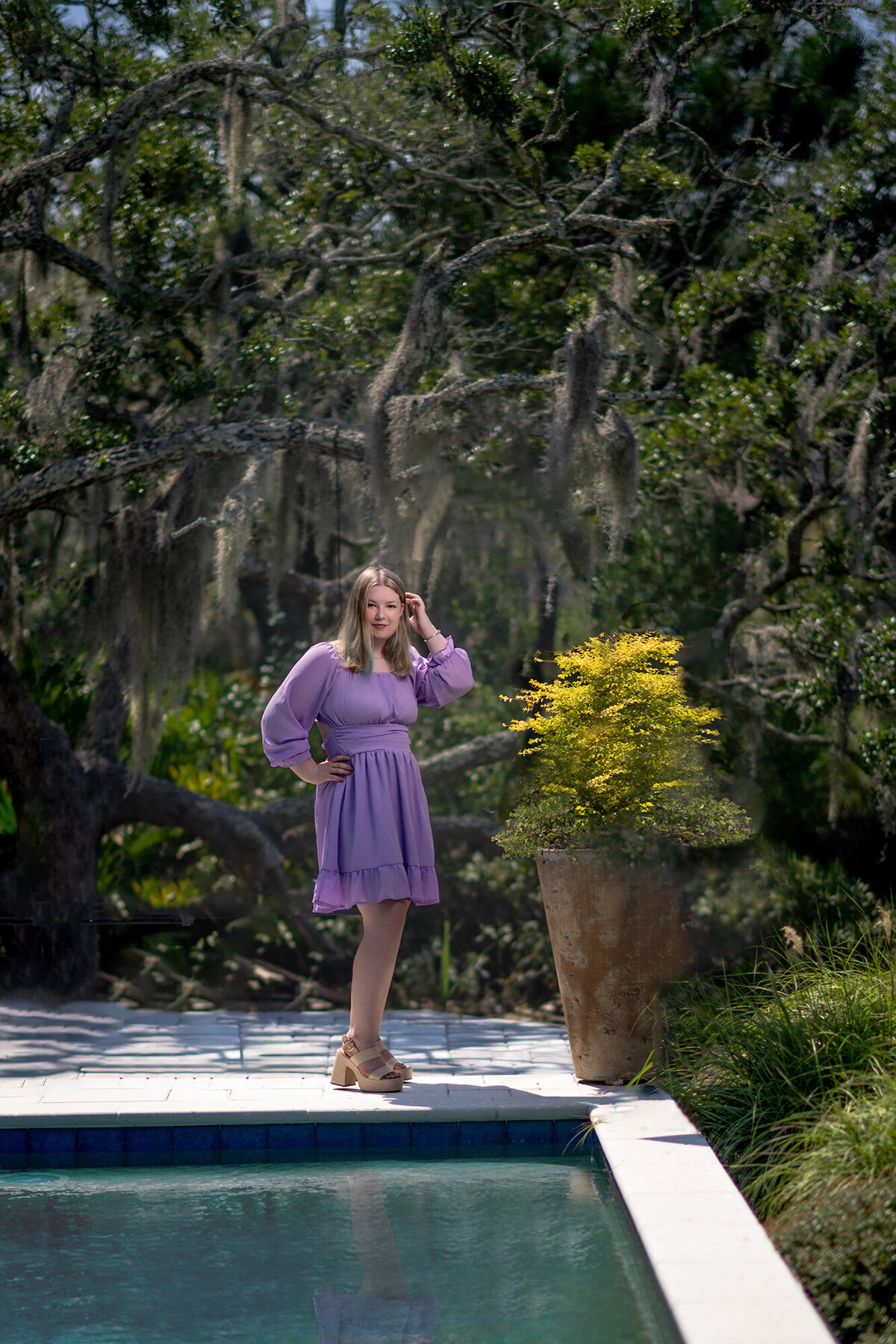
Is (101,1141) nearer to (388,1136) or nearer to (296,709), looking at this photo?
(388,1136)

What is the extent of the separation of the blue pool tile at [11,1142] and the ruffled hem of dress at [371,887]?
3.21 ft

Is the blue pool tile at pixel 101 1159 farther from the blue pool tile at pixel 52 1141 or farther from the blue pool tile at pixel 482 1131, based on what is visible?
the blue pool tile at pixel 482 1131

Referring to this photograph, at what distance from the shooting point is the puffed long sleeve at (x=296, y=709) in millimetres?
3656

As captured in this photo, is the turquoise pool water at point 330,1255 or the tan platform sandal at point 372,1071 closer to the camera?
the turquoise pool water at point 330,1255

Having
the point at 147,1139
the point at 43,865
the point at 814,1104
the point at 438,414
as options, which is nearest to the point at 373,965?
the point at 147,1139

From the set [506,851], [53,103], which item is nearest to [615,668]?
[506,851]

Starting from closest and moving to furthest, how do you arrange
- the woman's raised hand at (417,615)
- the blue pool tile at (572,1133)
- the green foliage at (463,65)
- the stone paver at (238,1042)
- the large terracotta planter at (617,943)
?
the blue pool tile at (572,1133) → the large terracotta planter at (617,943) → the woman's raised hand at (417,615) → the stone paver at (238,1042) → the green foliage at (463,65)

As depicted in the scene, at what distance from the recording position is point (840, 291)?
5184 mm

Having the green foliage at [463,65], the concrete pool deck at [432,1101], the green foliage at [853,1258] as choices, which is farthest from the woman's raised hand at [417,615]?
the green foliage at [463,65]

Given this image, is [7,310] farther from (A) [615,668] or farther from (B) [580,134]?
(A) [615,668]

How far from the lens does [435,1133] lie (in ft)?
11.2

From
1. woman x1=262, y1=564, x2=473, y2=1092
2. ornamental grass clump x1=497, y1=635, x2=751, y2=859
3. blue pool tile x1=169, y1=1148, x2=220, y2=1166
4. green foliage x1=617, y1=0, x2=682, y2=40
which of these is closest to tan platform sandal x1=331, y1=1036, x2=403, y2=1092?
woman x1=262, y1=564, x2=473, y2=1092

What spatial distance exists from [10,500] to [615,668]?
2.83 m

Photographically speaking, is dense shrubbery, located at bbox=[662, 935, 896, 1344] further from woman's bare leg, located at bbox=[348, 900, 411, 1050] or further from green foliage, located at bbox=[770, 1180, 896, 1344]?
woman's bare leg, located at bbox=[348, 900, 411, 1050]
